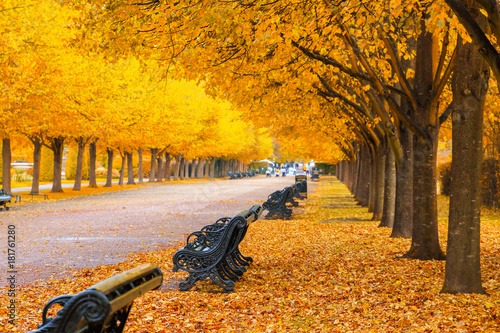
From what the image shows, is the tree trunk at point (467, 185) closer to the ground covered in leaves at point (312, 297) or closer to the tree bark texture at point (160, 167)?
the ground covered in leaves at point (312, 297)

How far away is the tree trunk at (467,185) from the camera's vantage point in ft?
20.1

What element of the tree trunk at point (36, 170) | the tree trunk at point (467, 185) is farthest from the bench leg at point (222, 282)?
the tree trunk at point (36, 170)

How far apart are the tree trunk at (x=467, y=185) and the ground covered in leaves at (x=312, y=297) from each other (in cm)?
28

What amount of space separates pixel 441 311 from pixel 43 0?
2097cm

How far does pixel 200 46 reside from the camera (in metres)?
9.65

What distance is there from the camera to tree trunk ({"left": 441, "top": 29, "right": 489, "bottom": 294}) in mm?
6137

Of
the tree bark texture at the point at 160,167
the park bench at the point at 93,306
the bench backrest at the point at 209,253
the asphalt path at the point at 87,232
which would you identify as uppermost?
the tree bark texture at the point at 160,167

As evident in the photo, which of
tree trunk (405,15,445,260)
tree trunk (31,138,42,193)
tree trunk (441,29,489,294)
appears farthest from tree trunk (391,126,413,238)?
tree trunk (31,138,42,193)

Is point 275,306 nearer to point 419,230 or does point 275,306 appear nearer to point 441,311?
point 441,311

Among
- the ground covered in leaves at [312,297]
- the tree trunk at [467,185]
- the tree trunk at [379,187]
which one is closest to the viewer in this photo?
the ground covered in leaves at [312,297]

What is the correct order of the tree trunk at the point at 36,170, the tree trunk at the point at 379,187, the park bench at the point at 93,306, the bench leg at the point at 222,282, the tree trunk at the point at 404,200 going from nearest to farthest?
the park bench at the point at 93,306
the bench leg at the point at 222,282
the tree trunk at the point at 404,200
the tree trunk at the point at 379,187
the tree trunk at the point at 36,170

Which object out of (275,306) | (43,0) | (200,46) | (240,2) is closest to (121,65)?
(43,0)

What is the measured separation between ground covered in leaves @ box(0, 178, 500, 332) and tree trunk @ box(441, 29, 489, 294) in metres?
0.28

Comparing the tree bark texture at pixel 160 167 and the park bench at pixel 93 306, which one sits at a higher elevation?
the tree bark texture at pixel 160 167
